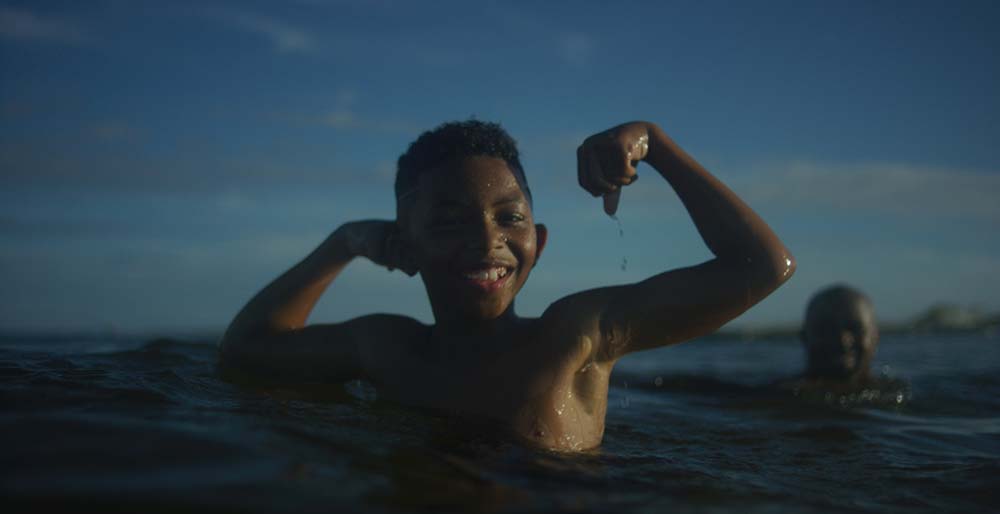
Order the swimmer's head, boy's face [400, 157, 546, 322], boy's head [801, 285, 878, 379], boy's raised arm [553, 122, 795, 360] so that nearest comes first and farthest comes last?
boy's raised arm [553, 122, 795, 360] → boy's face [400, 157, 546, 322] → the swimmer's head → boy's head [801, 285, 878, 379]

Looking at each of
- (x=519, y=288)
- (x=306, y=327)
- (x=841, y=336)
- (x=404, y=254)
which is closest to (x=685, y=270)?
(x=519, y=288)

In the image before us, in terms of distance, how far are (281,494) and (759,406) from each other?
542 cm

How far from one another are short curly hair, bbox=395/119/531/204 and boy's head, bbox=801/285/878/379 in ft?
18.4

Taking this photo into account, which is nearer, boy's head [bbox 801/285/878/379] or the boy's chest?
the boy's chest

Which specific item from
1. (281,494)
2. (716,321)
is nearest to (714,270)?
(716,321)

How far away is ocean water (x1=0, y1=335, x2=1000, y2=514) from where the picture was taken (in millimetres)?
1932

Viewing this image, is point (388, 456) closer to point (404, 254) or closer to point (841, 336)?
point (404, 254)

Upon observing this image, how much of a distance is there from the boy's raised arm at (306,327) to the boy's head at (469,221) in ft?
1.38

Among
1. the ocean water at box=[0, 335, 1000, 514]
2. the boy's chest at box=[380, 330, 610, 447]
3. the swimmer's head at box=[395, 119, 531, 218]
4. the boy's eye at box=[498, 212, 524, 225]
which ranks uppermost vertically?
the swimmer's head at box=[395, 119, 531, 218]

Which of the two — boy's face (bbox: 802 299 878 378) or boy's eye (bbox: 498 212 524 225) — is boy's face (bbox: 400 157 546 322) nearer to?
boy's eye (bbox: 498 212 524 225)

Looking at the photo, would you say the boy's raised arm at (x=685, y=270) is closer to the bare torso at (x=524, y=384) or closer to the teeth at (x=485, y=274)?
the bare torso at (x=524, y=384)

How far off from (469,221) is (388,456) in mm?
1298

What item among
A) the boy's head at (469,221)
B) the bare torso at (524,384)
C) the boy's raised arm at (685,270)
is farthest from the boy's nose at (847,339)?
the boy's head at (469,221)

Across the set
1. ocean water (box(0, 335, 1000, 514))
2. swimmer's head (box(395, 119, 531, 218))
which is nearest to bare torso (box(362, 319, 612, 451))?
ocean water (box(0, 335, 1000, 514))
